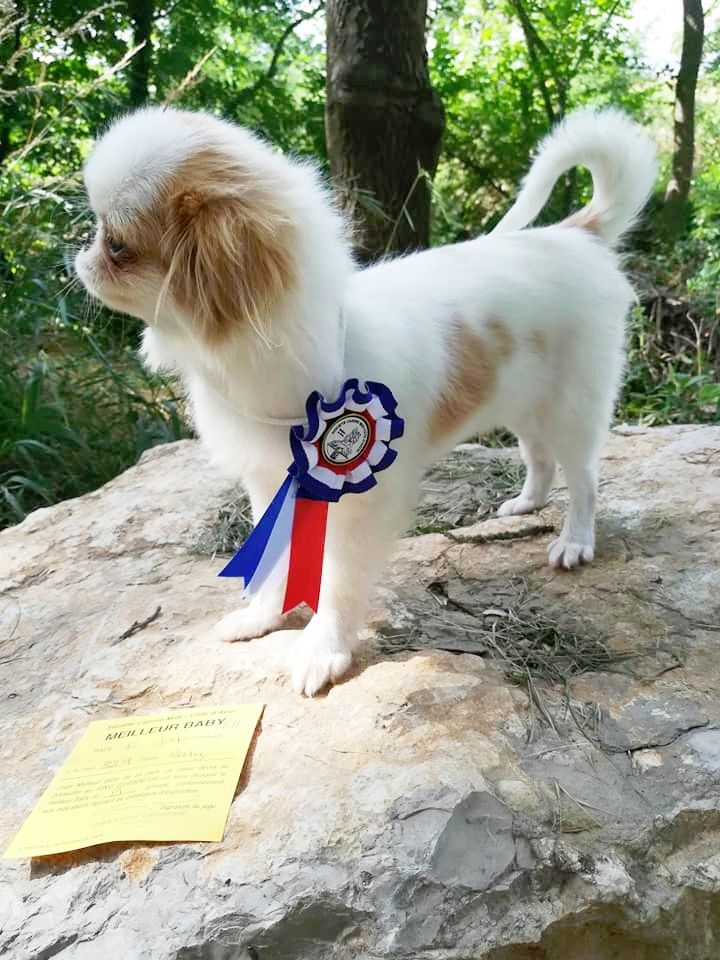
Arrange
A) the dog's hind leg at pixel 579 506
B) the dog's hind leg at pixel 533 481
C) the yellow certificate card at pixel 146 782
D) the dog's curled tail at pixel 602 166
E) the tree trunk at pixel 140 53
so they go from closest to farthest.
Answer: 1. the yellow certificate card at pixel 146 782
2. the dog's curled tail at pixel 602 166
3. the dog's hind leg at pixel 579 506
4. the dog's hind leg at pixel 533 481
5. the tree trunk at pixel 140 53

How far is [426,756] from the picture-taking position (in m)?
1.46

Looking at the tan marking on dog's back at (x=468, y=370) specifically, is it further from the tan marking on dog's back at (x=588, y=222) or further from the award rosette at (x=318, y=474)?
the tan marking on dog's back at (x=588, y=222)

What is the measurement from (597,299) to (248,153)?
1106 millimetres

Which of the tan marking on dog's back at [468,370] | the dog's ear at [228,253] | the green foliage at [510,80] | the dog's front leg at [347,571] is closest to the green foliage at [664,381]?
the tan marking on dog's back at [468,370]

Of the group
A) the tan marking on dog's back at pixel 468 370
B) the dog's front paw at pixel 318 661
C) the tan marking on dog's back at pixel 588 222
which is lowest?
the dog's front paw at pixel 318 661

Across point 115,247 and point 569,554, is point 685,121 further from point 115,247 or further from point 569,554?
point 115,247

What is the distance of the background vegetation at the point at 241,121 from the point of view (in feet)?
11.9

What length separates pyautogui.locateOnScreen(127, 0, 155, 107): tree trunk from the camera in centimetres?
534

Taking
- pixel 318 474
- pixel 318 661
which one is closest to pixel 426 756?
pixel 318 661

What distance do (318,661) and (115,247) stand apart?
95 cm

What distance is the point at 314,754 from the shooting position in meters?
1.52

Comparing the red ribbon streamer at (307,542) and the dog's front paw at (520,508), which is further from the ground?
the red ribbon streamer at (307,542)

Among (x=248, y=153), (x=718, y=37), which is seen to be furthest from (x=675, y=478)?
(x=718, y=37)

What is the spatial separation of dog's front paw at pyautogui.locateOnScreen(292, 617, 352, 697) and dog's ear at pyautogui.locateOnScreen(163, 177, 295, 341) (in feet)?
2.32
